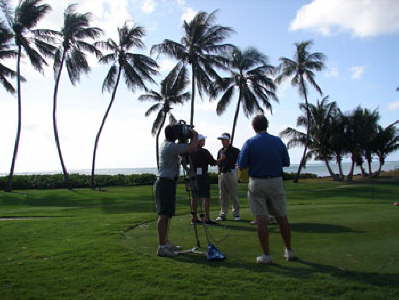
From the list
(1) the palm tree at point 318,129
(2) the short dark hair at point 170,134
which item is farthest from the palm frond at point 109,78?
(2) the short dark hair at point 170,134

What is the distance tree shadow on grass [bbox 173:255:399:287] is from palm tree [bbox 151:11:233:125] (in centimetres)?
3091

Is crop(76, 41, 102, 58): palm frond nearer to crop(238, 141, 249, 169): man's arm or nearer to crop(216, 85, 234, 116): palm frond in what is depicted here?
crop(216, 85, 234, 116): palm frond

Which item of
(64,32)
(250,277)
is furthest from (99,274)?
(64,32)

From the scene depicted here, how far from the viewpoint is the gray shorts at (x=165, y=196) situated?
250 inches

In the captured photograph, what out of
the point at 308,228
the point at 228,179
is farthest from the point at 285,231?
the point at 228,179

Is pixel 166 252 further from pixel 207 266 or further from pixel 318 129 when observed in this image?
pixel 318 129

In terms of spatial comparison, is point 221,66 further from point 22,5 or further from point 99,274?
point 99,274

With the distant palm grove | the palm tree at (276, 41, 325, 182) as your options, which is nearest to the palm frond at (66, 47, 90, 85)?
the distant palm grove

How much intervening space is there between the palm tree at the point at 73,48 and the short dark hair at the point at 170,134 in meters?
29.6

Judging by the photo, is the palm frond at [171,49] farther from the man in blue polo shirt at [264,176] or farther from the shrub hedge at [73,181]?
the man in blue polo shirt at [264,176]

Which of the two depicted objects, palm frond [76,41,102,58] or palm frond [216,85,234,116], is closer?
palm frond [76,41,102,58]

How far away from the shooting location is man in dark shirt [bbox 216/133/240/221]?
392 inches

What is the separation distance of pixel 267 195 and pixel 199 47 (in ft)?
104

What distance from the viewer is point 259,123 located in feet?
19.0
